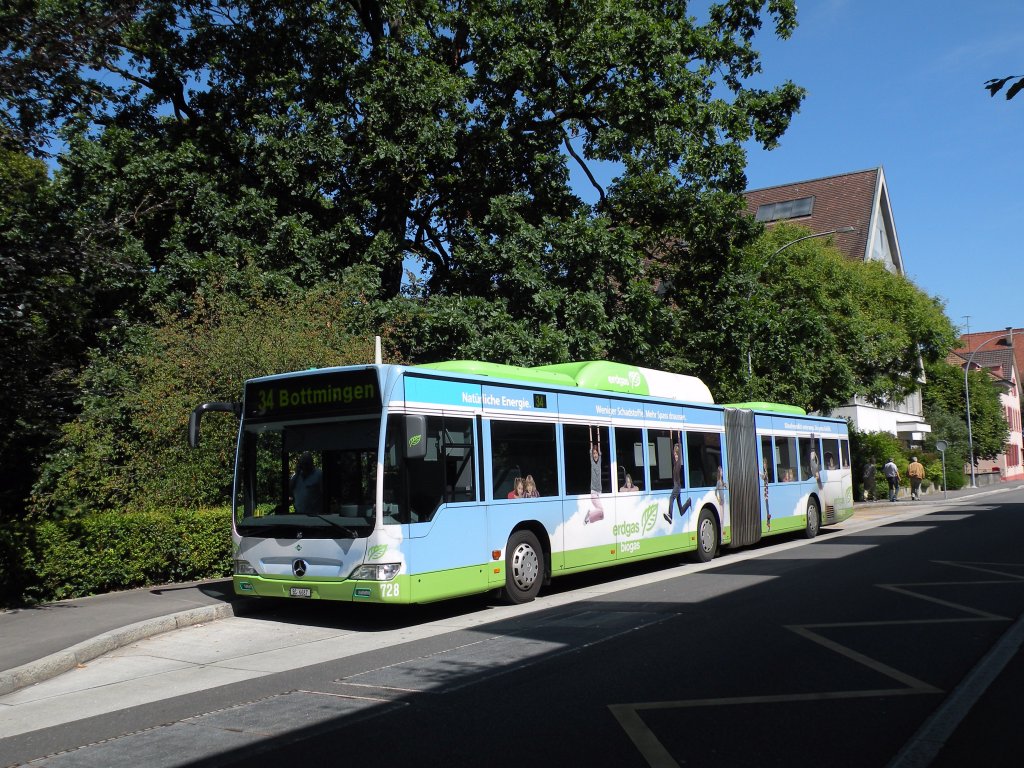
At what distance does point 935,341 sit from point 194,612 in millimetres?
33814

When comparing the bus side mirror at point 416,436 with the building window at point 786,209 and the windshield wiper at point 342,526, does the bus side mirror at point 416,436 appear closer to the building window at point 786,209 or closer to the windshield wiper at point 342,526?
the windshield wiper at point 342,526

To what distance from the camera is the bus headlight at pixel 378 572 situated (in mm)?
9789

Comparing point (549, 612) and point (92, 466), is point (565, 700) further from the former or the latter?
point (92, 466)

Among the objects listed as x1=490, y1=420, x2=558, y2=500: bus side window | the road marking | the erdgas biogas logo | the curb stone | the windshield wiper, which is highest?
x1=490, y1=420, x2=558, y2=500: bus side window

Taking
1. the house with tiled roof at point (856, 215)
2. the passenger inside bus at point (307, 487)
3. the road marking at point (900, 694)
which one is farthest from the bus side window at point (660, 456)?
the house with tiled roof at point (856, 215)

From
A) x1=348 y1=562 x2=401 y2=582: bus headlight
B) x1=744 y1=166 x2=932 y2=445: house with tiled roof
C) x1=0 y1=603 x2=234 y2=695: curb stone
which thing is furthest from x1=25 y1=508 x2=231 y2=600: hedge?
x1=744 y1=166 x2=932 y2=445: house with tiled roof

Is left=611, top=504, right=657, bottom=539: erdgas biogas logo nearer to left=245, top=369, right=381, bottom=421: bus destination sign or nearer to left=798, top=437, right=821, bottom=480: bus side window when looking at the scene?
left=245, top=369, right=381, bottom=421: bus destination sign

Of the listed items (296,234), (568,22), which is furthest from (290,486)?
(568,22)

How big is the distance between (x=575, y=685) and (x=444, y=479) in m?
4.05

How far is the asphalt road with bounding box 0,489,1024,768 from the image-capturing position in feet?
17.8

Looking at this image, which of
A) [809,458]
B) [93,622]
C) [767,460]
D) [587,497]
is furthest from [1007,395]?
[93,622]

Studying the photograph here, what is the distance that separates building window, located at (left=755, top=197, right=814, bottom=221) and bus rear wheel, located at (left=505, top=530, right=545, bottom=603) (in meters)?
47.8

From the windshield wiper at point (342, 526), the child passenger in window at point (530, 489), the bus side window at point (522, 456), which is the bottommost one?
the windshield wiper at point (342, 526)

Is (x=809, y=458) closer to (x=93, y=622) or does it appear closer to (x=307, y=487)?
(x=307, y=487)
